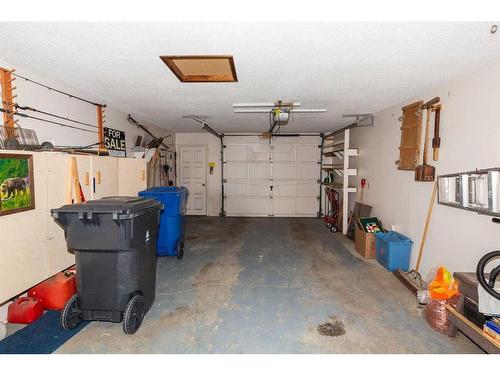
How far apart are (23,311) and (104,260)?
3.63 ft

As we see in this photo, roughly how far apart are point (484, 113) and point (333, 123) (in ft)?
11.7

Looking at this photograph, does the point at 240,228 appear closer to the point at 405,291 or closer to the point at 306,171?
the point at 306,171

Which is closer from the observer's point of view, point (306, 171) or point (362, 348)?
point (362, 348)

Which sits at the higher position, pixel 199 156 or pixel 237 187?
pixel 199 156

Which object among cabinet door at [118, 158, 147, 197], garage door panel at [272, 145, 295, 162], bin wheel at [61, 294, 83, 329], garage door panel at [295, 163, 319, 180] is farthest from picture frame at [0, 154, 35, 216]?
garage door panel at [295, 163, 319, 180]

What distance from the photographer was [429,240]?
3326mm

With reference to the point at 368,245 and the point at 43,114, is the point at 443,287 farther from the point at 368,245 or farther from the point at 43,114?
the point at 43,114

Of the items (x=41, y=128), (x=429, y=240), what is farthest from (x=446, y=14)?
(x=41, y=128)

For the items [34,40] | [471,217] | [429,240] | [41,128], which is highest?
[34,40]

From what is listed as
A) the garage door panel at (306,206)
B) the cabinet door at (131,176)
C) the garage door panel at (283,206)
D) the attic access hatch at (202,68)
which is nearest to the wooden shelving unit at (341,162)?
the garage door panel at (306,206)

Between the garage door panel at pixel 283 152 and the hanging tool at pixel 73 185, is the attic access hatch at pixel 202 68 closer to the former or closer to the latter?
the hanging tool at pixel 73 185

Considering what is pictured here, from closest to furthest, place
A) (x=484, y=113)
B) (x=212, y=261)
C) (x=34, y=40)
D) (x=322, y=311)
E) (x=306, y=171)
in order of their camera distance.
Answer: (x=34, y=40) < (x=484, y=113) < (x=322, y=311) < (x=212, y=261) < (x=306, y=171)

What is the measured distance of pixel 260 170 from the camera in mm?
7988

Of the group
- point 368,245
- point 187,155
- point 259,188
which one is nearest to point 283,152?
point 259,188
